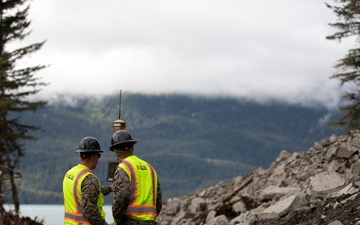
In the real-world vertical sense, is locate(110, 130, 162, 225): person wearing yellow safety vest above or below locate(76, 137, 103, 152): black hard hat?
below

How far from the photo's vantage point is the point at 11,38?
3453 cm

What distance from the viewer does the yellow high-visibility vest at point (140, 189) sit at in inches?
319

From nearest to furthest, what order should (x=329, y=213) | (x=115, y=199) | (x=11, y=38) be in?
1. (x=115, y=199)
2. (x=329, y=213)
3. (x=11, y=38)

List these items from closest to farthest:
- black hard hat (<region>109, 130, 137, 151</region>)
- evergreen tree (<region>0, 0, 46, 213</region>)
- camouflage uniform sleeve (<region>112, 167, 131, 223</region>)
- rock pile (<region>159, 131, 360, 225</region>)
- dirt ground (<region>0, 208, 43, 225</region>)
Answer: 1. camouflage uniform sleeve (<region>112, 167, 131, 223</region>)
2. black hard hat (<region>109, 130, 137, 151</region>)
3. dirt ground (<region>0, 208, 43, 225</region>)
4. rock pile (<region>159, 131, 360, 225</region>)
5. evergreen tree (<region>0, 0, 46, 213</region>)

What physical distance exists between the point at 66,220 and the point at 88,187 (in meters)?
0.63

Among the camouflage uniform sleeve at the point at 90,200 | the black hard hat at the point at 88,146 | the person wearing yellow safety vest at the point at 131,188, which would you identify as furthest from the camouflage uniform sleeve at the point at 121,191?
the black hard hat at the point at 88,146

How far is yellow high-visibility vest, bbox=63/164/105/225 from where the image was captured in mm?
8188

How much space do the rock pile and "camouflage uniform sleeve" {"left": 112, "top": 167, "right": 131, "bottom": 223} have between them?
232 inches

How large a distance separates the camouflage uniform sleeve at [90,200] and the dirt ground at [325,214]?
20.6ft

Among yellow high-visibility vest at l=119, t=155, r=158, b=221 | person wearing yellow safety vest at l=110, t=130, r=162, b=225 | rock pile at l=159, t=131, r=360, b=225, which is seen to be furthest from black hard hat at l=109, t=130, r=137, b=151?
rock pile at l=159, t=131, r=360, b=225

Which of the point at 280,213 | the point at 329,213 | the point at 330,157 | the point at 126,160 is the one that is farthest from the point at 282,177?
the point at 126,160

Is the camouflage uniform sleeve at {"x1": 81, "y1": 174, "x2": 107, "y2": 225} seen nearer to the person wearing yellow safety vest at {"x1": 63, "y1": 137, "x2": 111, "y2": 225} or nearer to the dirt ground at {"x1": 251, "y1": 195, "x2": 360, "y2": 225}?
the person wearing yellow safety vest at {"x1": 63, "y1": 137, "x2": 111, "y2": 225}

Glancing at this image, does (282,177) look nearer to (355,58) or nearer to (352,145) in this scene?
(352,145)

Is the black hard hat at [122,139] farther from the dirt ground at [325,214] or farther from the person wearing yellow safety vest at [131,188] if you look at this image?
the dirt ground at [325,214]
